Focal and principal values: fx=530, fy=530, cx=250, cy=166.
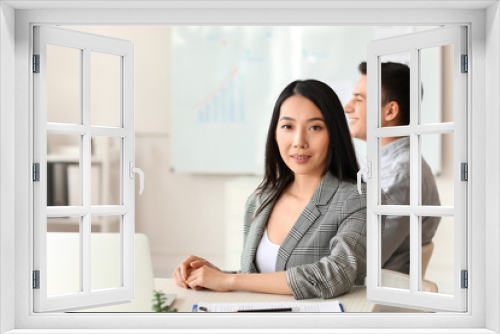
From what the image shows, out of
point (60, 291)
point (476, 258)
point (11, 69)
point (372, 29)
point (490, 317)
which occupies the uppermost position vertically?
point (372, 29)

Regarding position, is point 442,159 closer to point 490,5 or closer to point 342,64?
point 342,64

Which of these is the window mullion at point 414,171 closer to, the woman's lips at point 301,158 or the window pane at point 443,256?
the woman's lips at point 301,158

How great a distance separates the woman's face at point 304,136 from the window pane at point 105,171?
1680mm

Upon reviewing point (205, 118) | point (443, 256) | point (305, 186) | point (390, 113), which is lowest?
point (443, 256)

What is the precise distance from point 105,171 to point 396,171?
2427mm

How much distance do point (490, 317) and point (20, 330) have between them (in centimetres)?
122

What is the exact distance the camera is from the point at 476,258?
138cm

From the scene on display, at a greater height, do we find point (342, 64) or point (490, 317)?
point (342, 64)

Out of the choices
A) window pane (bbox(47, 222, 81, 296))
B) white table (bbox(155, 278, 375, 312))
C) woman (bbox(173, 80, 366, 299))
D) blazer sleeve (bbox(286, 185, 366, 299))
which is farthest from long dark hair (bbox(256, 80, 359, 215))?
window pane (bbox(47, 222, 81, 296))

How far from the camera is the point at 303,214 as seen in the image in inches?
103

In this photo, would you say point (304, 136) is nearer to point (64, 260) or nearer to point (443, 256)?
point (64, 260)

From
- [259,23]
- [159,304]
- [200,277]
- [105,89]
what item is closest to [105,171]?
[105,89]

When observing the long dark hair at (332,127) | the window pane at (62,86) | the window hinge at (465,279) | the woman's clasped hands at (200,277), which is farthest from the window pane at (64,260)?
the window pane at (62,86)

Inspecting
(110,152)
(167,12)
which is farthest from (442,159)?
(167,12)
